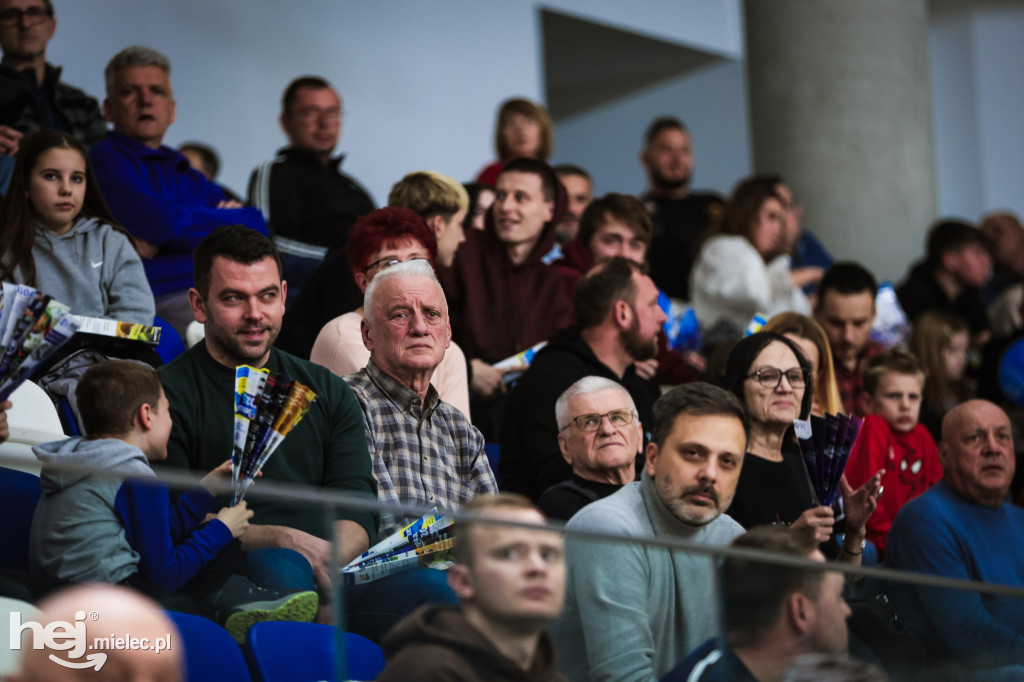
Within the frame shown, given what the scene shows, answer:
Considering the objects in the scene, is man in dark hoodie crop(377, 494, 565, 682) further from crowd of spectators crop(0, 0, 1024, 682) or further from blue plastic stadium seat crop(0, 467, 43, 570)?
blue plastic stadium seat crop(0, 467, 43, 570)

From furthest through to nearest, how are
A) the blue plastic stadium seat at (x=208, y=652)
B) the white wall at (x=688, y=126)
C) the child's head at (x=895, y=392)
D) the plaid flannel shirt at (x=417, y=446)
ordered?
the white wall at (x=688, y=126), the child's head at (x=895, y=392), the plaid flannel shirt at (x=417, y=446), the blue plastic stadium seat at (x=208, y=652)

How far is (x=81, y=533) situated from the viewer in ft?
7.54

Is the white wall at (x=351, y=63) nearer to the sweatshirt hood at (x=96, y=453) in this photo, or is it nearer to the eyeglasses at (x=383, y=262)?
the eyeglasses at (x=383, y=262)

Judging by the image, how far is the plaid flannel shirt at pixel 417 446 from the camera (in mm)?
3266

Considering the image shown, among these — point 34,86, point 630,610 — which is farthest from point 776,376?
point 34,86

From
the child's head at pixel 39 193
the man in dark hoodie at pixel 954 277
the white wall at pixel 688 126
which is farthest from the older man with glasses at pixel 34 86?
the white wall at pixel 688 126

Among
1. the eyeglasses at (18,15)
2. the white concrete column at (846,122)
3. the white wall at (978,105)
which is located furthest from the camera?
the white wall at (978,105)

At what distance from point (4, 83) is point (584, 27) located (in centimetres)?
509

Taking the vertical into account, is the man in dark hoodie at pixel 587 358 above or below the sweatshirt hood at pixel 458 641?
above

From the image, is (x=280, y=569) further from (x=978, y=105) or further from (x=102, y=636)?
(x=978, y=105)

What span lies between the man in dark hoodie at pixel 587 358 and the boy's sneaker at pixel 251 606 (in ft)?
5.54

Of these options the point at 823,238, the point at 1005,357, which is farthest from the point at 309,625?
the point at 823,238

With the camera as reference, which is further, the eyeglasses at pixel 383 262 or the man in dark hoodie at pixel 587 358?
the man in dark hoodie at pixel 587 358

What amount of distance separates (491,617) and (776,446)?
1.79m
